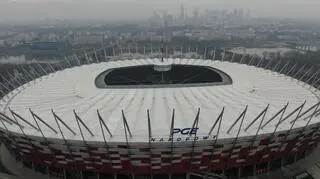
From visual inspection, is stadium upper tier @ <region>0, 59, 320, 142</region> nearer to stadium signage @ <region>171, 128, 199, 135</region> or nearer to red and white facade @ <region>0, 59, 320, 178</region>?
red and white facade @ <region>0, 59, 320, 178</region>

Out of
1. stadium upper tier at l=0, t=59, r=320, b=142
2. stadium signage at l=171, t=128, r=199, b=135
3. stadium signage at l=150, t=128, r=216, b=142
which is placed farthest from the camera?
stadium upper tier at l=0, t=59, r=320, b=142

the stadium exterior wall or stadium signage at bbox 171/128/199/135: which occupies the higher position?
stadium signage at bbox 171/128/199/135

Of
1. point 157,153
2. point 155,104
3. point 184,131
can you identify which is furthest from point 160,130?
point 155,104

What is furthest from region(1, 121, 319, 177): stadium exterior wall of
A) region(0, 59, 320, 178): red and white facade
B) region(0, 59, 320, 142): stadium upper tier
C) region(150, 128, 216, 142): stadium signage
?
region(0, 59, 320, 142): stadium upper tier

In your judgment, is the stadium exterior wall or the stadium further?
the stadium

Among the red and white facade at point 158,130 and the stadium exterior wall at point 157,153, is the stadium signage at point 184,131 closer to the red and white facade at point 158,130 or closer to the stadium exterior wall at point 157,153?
the red and white facade at point 158,130

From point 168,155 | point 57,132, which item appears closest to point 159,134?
point 168,155
